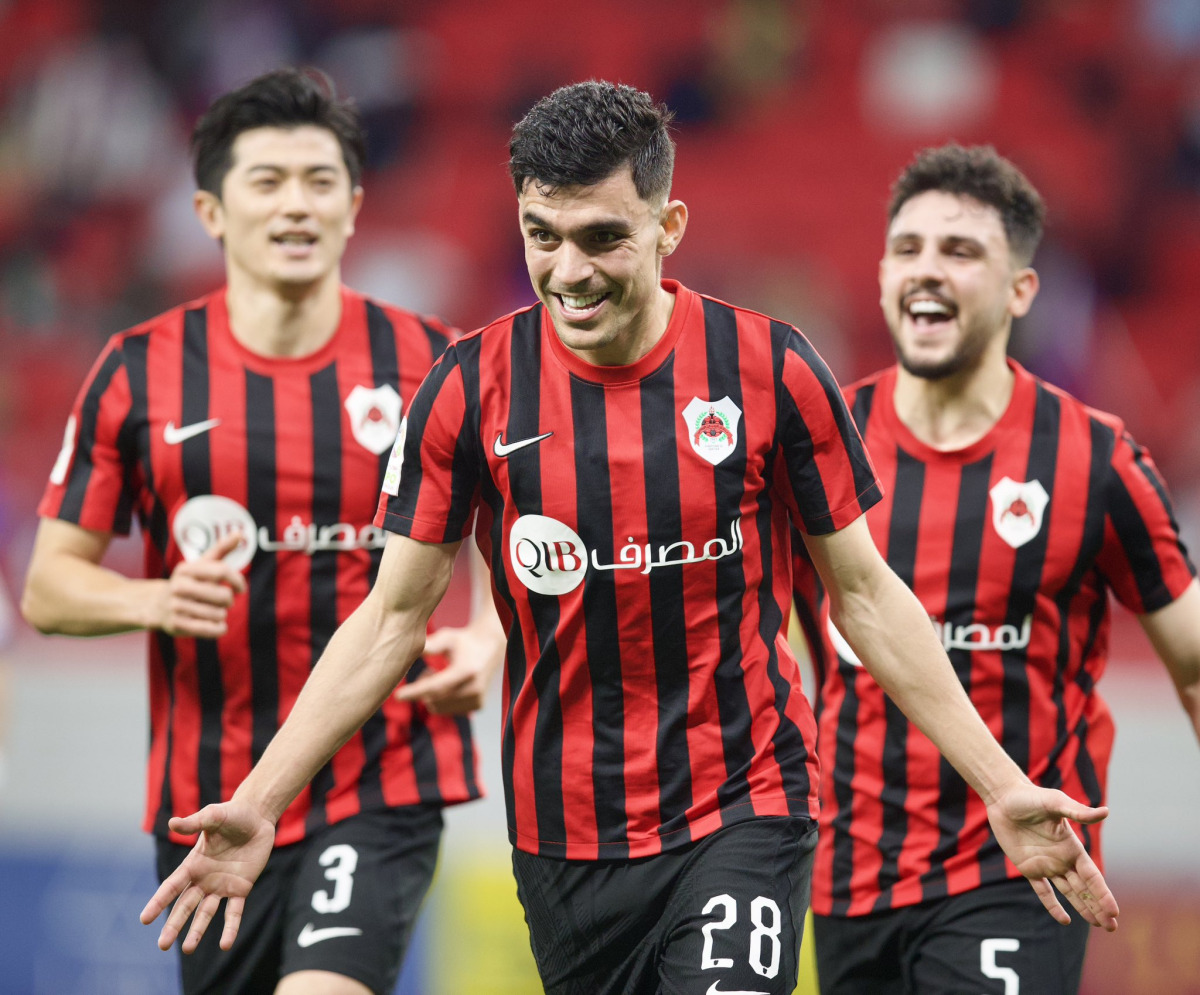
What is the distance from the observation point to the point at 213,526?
3832 millimetres

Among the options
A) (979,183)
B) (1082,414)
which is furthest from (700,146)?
(1082,414)

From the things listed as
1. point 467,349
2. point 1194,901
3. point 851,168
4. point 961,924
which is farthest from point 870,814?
point 851,168

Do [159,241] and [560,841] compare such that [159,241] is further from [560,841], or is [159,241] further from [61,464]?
[560,841]

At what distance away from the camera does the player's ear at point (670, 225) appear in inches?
117

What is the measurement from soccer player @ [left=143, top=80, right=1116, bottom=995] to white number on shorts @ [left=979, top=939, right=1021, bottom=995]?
21.7 inches

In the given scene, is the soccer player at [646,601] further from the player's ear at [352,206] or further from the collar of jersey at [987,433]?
the player's ear at [352,206]

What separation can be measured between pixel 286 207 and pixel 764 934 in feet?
7.24

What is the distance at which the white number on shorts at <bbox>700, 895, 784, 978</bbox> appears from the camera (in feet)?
9.06

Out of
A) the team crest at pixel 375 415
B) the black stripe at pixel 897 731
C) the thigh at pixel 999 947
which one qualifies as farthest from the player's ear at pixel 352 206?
the thigh at pixel 999 947

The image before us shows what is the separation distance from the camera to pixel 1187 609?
3.58 metres

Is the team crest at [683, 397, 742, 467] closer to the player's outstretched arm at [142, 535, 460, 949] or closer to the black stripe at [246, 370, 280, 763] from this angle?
the player's outstretched arm at [142, 535, 460, 949]

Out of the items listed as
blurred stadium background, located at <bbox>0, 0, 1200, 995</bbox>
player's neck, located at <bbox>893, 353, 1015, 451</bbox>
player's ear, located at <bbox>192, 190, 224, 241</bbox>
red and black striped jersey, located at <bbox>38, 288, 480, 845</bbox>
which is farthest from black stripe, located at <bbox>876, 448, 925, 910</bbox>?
blurred stadium background, located at <bbox>0, 0, 1200, 995</bbox>

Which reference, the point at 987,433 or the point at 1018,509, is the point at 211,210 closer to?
the point at 987,433

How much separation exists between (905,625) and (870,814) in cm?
82
